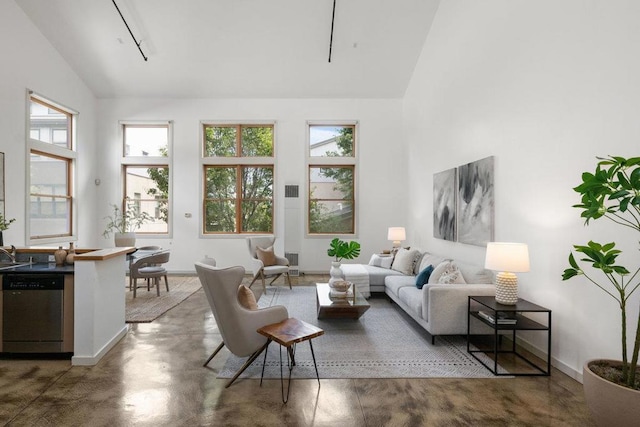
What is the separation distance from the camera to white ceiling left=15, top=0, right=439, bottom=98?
19.7 feet

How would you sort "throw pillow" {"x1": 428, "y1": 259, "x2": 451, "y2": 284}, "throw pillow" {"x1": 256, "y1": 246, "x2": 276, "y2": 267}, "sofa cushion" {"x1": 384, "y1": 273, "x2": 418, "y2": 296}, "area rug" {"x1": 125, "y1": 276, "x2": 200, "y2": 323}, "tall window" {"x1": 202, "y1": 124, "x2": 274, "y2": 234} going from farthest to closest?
1. "tall window" {"x1": 202, "y1": 124, "x2": 274, "y2": 234}
2. "throw pillow" {"x1": 256, "y1": 246, "x2": 276, "y2": 267}
3. "sofa cushion" {"x1": 384, "y1": 273, "x2": 418, "y2": 296}
4. "area rug" {"x1": 125, "y1": 276, "x2": 200, "y2": 323}
5. "throw pillow" {"x1": 428, "y1": 259, "x2": 451, "y2": 284}

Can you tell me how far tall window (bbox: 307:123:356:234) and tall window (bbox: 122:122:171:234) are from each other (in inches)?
135

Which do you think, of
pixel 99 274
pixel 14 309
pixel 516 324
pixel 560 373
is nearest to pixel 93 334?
pixel 99 274

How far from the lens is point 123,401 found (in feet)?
8.75

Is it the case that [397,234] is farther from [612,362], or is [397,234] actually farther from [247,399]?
[247,399]

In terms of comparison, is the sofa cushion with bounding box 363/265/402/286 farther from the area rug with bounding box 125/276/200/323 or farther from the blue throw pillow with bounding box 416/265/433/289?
the area rug with bounding box 125/276/200/323

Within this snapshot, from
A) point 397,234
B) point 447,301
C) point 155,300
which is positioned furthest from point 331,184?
point 447,301

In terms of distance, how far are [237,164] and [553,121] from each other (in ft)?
20.9

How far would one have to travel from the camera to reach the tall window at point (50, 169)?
248 inches

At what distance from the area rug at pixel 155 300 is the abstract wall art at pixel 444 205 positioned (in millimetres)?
4507

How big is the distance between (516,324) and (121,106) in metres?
8.81

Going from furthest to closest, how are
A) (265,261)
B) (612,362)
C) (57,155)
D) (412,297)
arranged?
(57,155) → (265,261) → (412,297) → (612,362)

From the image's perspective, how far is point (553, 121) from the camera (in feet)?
10.8

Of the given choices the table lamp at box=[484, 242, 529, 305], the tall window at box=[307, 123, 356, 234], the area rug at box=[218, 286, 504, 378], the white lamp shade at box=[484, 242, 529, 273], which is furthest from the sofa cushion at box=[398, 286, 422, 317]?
the tall window at box=[307, 123, 356, 234]
